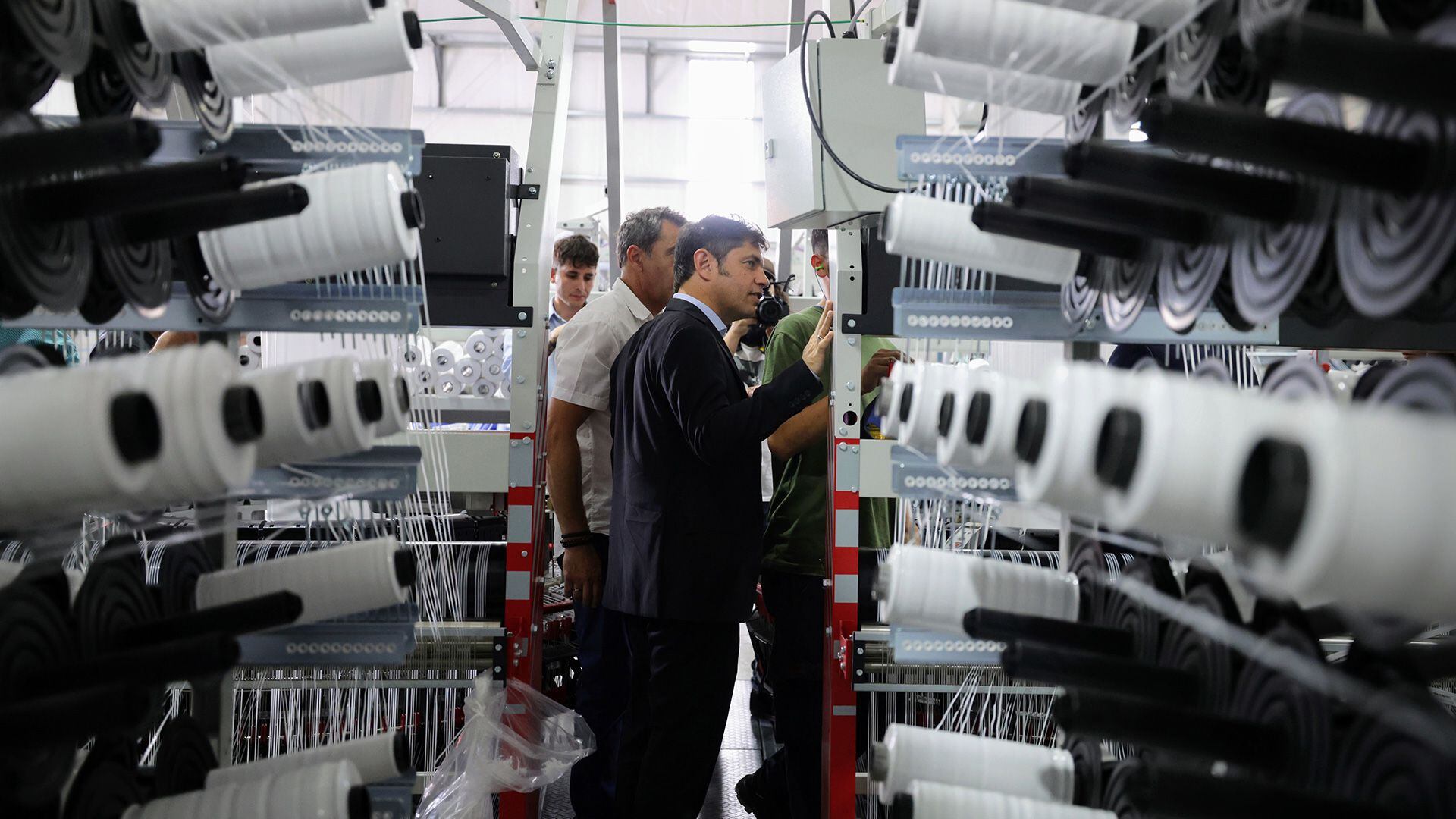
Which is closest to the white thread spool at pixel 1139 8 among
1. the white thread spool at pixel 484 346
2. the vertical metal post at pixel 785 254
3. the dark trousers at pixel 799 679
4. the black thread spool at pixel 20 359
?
the black thread spool at pixel 20 359

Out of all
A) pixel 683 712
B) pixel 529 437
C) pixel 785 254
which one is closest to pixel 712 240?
pixel 529 437

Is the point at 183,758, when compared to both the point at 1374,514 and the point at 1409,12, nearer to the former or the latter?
the point at 1374,514

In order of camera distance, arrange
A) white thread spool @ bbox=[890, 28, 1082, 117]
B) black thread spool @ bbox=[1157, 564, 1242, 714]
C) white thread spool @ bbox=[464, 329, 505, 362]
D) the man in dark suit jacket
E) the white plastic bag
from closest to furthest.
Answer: black thread spool @ bbox=[1157, 564, 1242, 714] < white thread spool @ bbox=[890, 28, 1082, 117] < the white plastic bag < the man in dark suit jacket < white thread spool @ bbox=[464, 329, 505, 362]

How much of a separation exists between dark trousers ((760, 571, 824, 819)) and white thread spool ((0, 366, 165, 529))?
6.74 feet

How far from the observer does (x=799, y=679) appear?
265 cm

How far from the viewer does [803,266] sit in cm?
490

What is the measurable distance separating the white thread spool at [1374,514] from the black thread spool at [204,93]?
1.07 m

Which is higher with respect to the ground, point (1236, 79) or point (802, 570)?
point (1236, 79)

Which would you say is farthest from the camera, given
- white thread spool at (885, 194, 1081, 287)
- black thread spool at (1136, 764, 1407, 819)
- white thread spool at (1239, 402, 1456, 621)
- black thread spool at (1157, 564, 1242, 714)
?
white thread spool at (885, 194, 1081, 287)

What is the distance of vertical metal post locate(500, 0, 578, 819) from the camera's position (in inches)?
92.6

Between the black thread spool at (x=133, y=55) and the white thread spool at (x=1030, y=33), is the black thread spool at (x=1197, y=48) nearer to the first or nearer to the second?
the white thread spool at (x=1030, y=33)

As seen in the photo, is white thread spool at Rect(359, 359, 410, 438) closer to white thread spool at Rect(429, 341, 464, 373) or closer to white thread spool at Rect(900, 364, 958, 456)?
white thread spool at Rect(900, 364, 958, 456)

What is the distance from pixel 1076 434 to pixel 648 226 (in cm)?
235

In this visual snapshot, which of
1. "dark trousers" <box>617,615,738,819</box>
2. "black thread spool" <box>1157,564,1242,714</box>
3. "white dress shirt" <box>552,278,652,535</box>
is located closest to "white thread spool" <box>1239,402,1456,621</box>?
"black thread spool" <box>1157,564,1242,714</box>
